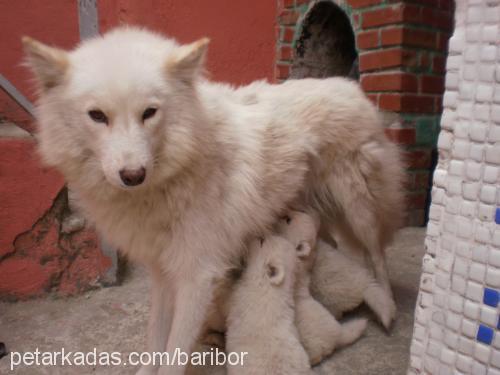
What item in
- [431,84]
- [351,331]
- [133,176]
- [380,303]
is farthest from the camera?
[431,84]

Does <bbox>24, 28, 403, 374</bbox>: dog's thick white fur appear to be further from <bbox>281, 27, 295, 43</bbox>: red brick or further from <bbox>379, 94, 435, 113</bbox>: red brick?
<bbox>281, 27, 295, 43</bbox>: red brick

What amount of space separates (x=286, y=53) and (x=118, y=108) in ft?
8.59

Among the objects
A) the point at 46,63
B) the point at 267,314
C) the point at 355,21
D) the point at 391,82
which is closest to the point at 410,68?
the point at 391,82

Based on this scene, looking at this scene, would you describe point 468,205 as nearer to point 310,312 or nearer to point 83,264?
point 310,312

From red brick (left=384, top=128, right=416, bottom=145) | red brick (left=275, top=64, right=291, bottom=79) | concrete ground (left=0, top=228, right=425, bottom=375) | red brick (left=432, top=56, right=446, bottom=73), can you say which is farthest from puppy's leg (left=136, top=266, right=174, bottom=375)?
red brick (left=432, top=56, right=446, bottom=73)

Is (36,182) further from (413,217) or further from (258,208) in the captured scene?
(413,217)

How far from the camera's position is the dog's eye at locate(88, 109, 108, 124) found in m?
1.60

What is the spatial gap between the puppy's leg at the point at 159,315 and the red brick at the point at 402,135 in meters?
2.13

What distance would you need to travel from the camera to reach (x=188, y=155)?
1.75 meters

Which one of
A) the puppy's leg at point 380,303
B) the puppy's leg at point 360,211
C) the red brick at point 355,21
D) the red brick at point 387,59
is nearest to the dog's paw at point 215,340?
the puppy's leg at point 380,303

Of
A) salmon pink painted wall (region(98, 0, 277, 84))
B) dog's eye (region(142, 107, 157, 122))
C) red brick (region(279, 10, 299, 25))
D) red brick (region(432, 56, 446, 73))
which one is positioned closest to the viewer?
dog's eye (region(142, 107, 157, 122))

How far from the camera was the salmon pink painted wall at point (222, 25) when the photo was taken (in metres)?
3.09

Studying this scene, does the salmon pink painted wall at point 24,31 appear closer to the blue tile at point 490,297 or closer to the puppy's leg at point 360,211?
the puppy's leg at point 360,211

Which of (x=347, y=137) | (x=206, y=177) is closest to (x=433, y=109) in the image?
(x=347, y=137)
